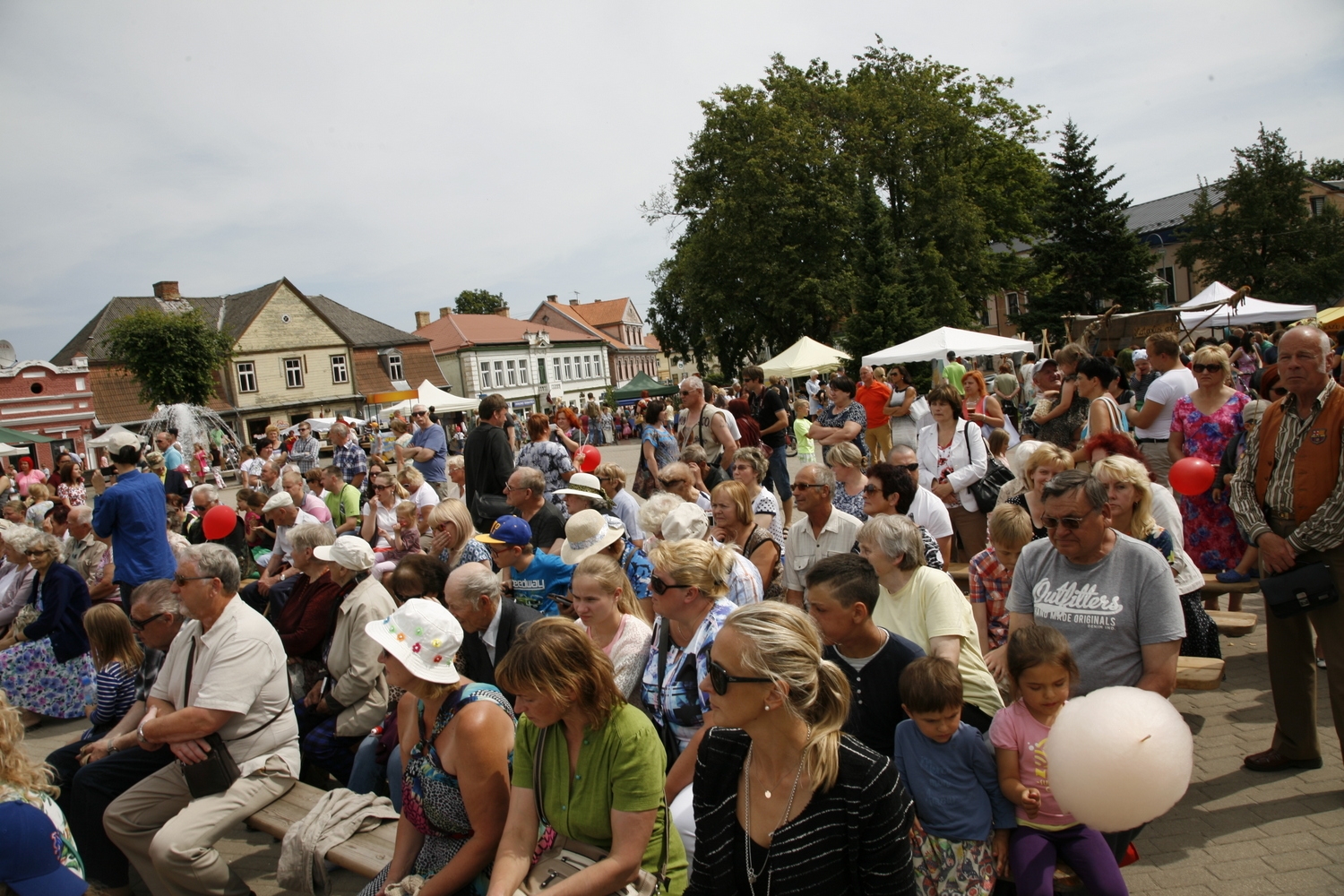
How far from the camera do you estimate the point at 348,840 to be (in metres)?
3.53

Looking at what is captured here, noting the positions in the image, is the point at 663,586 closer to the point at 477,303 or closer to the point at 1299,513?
the point at 1299,513

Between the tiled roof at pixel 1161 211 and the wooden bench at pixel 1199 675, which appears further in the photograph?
the tiled roof at pixel 1161 211

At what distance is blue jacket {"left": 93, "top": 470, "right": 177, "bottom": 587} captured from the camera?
6.47 metres

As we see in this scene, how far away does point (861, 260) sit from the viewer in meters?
28.5

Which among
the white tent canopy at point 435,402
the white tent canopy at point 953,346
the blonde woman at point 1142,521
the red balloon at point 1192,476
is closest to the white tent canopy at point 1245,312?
the white tent canopy at point 953,346

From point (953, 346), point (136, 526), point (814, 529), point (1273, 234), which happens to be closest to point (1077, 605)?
point (814, 529)

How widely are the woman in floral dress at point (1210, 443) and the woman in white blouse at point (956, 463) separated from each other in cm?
133

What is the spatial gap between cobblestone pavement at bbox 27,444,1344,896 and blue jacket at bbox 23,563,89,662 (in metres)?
2.75

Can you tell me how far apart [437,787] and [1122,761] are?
2232mm

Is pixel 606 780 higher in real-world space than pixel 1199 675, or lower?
higher

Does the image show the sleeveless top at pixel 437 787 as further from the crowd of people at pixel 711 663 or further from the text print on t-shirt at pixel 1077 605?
the text print on t-shirt at pixel 1077 605

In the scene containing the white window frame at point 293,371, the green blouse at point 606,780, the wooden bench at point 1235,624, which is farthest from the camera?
the white window frame at point 293,371

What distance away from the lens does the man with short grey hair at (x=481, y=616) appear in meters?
3.84

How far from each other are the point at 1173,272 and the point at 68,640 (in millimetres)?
69150
